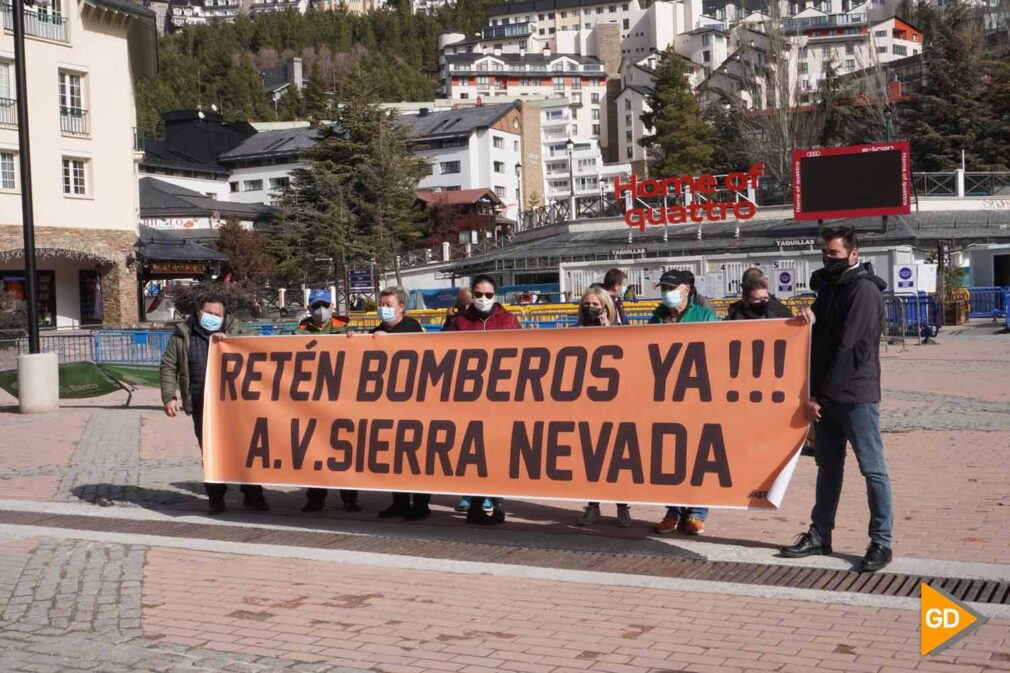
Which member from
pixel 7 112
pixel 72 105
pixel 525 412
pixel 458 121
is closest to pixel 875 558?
pixel 525 412

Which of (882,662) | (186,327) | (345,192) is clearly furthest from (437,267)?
(882,662)

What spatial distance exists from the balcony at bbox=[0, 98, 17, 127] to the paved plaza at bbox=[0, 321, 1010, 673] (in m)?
34.4

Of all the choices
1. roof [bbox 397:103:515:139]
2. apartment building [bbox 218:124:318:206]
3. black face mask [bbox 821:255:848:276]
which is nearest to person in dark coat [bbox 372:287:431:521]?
black face mask [bbox 821:255:848:276]

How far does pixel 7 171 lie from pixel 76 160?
295 centimetres

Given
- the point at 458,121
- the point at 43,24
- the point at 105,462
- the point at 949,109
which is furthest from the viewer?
the point at 458,121

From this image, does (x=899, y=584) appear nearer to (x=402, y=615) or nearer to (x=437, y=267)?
(x=402, y=615)

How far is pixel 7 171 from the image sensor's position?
137ft

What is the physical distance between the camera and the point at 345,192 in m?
65.5

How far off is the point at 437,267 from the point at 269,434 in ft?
209

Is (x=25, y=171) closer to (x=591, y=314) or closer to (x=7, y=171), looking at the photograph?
(x=591, y=314)

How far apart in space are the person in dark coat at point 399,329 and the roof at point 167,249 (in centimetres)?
3887

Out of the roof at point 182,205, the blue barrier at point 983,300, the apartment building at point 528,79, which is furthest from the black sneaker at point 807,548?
the apartment building at point 528,79

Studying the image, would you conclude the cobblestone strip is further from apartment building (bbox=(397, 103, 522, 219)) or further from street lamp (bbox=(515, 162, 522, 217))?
street lamp (bbox=(515, 162, 522, 217))

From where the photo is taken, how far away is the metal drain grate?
258 inches
